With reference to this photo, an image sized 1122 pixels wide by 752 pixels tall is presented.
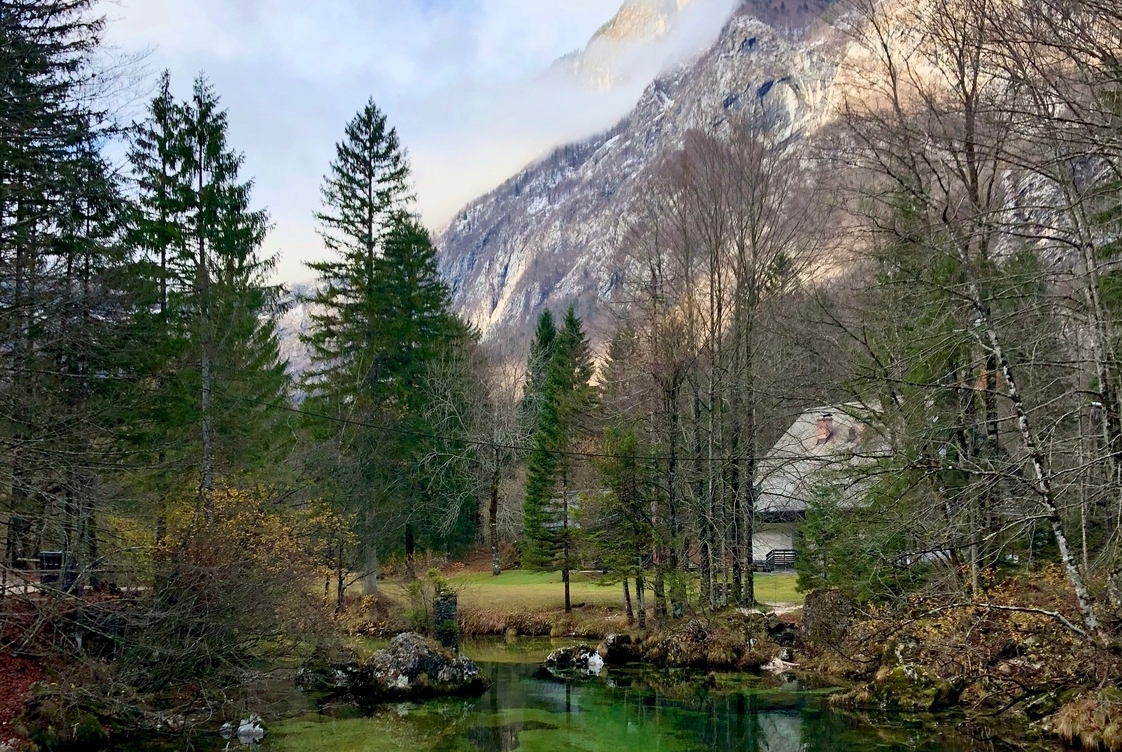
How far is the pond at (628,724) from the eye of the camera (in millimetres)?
13047

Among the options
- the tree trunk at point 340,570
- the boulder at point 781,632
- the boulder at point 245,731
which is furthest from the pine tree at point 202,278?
the boulder at point 781,632

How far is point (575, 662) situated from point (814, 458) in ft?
37.3

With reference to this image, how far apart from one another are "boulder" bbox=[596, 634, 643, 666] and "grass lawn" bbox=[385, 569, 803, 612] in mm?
3837

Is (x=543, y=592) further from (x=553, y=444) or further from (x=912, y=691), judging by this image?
(x=912, y=691)

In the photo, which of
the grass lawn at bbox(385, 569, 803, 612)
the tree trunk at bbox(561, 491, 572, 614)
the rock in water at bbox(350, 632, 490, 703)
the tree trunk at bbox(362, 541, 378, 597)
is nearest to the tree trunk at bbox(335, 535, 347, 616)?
the tree trunk at bbox(362, 541, 378, 597)

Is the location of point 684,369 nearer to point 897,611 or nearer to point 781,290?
point 781,290

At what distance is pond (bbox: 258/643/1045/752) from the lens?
42.8ft

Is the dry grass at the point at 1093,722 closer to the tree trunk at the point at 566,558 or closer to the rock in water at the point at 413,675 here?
the rock in water at the point at 413,675

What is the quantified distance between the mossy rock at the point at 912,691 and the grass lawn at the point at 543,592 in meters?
9.26

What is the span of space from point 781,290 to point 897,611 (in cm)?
1034

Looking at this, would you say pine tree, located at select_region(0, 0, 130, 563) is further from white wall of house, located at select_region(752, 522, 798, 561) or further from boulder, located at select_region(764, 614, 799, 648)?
white wall of house, located at select_region(752, 522, 798, 561)

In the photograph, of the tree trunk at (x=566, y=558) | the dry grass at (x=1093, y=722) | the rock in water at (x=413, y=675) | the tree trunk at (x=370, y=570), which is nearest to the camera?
the dry grass at (x=1093, y=722)

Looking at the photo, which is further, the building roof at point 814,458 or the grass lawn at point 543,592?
the grass lawn at point 543,592

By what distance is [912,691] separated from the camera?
1502cm
